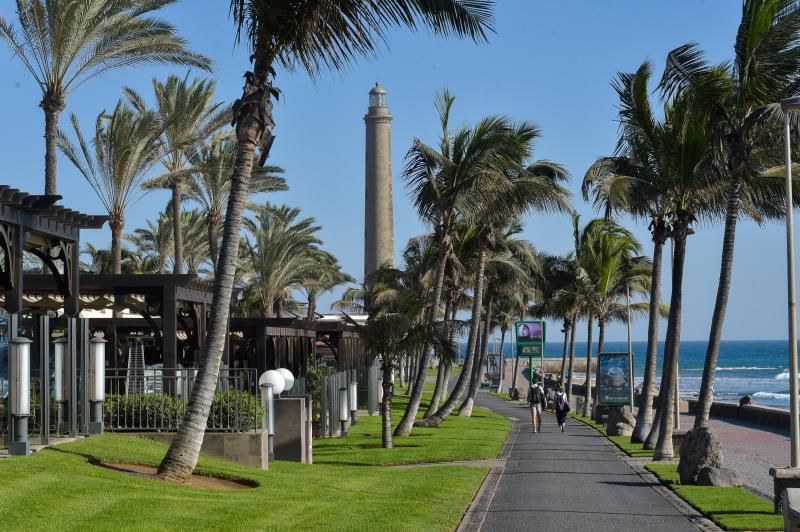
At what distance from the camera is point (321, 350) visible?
76938 mm

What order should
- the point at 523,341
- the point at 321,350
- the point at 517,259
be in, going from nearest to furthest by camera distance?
the point at 517,259 → the point at 523,341 → the point at 321,350

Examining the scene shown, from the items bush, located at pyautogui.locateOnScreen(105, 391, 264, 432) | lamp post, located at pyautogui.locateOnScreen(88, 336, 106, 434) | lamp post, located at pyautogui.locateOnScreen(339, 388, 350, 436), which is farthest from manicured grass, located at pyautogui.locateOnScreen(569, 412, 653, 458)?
lamp post, located at pyautogui.locateOnScreen(88, 336, 106, 434)

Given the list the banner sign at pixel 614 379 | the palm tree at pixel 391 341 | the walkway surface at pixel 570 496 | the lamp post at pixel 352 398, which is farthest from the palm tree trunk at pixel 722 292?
the banner sign at pixel 614 379

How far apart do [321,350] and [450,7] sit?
61341 millimetres

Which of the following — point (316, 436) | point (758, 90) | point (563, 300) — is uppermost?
point (758, 90)

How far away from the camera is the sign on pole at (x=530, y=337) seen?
67.4 meters

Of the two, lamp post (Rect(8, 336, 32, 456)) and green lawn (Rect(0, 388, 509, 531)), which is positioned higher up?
lamp post (Rect(8, 336, 32, 456))

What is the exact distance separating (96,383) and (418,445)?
12.6 meters

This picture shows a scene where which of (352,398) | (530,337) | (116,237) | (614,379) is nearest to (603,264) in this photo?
(614,379)

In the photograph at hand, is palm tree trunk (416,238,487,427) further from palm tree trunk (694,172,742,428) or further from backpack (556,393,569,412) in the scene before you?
palm tree trunk (694,172,742,428)

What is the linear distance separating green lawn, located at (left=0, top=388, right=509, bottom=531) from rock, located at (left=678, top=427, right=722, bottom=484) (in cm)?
378

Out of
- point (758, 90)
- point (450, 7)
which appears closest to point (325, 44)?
point (450, 7)

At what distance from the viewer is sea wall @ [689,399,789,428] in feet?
155

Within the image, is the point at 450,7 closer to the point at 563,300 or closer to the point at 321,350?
Result: the point at 563,300
